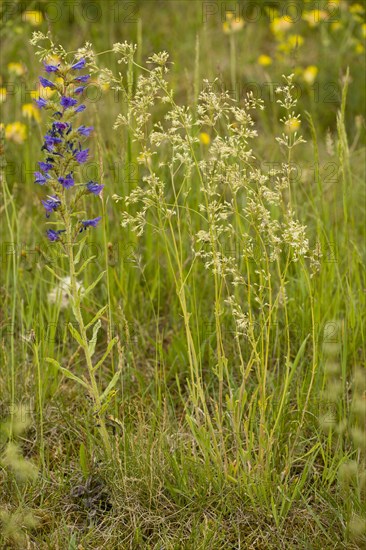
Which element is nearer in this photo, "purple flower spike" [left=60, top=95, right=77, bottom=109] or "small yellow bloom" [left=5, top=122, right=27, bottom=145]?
"purple flower spike" [left=60, top=95, right=77, bottom=109]

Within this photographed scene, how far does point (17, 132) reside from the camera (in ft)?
12.9

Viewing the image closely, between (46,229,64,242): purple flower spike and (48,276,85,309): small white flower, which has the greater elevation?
(46,229,64,242): purple flower spike

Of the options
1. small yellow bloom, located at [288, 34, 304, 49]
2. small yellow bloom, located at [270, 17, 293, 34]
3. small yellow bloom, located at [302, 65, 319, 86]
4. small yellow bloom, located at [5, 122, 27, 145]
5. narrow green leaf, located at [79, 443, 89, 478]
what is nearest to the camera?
narrow green leaf, located at [79, 443, 89, 478]

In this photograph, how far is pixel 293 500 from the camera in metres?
2.24

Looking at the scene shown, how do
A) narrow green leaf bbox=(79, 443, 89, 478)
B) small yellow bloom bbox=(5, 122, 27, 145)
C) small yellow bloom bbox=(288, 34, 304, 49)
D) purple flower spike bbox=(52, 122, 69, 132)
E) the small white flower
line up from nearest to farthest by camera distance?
purple flower spike bbox=(52, 122, 69, 132) < narrow green leaf bbox=(79, 443, 89, 478) < the small white flower < small yellow bloom bbox=(288, 34, 304, 49) < small yellow bloom bbox=(5, 122, 27, 145)

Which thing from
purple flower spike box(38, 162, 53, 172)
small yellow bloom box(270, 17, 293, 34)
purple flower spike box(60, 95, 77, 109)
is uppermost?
small yellow bloom box(270, 17, 293, 34)

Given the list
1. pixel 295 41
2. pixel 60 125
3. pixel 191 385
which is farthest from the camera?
pixel 295 41

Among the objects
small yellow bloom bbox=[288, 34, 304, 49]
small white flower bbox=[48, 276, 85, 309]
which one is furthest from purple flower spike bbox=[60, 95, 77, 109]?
small yellow bloom bbox=[288, 34, 304, 49]

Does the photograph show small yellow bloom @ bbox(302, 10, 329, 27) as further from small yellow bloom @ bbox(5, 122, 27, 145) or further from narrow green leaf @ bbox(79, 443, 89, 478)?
narrow green leaf @ bbox(79, 443, 89, 478)

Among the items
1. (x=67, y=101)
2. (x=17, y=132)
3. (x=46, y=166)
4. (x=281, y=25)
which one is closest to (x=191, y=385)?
(x=46, y=166)

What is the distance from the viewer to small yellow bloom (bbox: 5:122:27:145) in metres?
3.87

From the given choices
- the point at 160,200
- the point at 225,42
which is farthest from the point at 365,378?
the point at 225,42

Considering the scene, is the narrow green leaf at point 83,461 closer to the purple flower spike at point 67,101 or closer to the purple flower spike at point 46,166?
the purple flower spike at point 46,166

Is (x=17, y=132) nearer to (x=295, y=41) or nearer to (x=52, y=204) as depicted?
(x=295, y=41)
